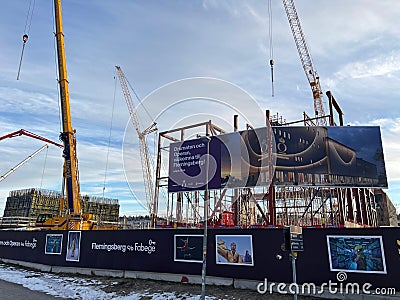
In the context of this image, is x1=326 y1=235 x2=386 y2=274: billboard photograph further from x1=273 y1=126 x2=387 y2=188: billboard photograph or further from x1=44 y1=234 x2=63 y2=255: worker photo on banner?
x1=44 y1=234 x2=63 y2=255: worker photo on banner

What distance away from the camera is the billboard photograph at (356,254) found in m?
12.1

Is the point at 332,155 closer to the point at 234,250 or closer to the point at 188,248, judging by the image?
the point at 234,250

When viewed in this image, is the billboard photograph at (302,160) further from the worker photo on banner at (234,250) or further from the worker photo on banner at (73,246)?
the worker photo on banner at (234,250)

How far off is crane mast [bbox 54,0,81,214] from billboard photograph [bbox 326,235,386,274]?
24.8 m

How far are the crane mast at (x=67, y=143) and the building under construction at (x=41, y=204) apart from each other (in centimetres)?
6528

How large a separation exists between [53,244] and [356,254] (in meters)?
21.6

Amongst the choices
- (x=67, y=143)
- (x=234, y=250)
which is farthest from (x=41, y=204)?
(x=234, y=250)

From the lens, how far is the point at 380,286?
11.8 m

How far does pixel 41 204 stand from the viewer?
97.4 meters

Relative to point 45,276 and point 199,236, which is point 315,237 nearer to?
point 199,236

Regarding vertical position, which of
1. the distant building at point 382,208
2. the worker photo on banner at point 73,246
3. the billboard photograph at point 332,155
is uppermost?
the billboard photograph at point 332,155

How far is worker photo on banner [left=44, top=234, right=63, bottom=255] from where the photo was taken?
75.7 feet

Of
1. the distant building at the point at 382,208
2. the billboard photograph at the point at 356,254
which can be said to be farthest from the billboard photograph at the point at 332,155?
the distant building at the point at 382,208

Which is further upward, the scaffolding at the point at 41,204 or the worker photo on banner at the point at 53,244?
the scaffolding at the point at 41,204
